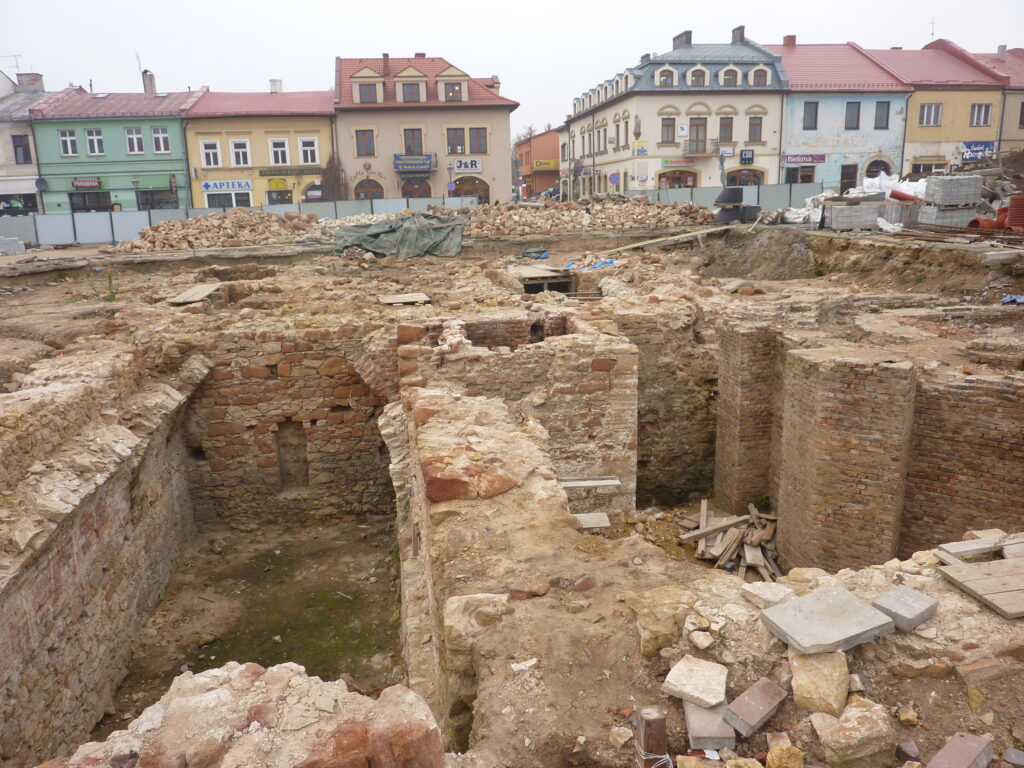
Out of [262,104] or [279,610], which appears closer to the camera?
[279,610]

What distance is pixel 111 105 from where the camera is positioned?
36.1 metres

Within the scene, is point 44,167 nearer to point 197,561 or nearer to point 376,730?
point 197,561

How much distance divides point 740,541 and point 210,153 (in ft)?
116

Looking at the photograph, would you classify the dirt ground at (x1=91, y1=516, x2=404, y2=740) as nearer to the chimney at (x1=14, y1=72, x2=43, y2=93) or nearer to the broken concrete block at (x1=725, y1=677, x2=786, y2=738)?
the broken concrete block at (x1=725, y1=677, x2=786, y2=738)

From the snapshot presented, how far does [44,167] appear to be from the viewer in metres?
35.5

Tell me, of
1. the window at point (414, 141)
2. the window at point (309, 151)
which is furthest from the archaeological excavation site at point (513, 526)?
the window at point (414, 141)

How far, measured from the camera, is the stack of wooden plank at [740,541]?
8742 millimetres

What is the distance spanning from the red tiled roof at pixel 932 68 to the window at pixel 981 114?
42.3 inches

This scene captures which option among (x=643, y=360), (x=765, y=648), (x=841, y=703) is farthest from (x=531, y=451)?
(x=643, y=360)

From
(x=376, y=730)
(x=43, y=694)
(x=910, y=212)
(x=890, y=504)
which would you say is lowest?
(x=43, y=694)

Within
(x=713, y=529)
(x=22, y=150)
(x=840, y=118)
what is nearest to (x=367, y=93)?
(x=22, y=150)

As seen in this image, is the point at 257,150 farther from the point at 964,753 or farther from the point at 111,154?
the point at 964,753

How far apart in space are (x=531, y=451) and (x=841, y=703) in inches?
128

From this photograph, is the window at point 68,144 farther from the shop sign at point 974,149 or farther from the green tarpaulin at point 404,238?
the shop sign at point 974,149
